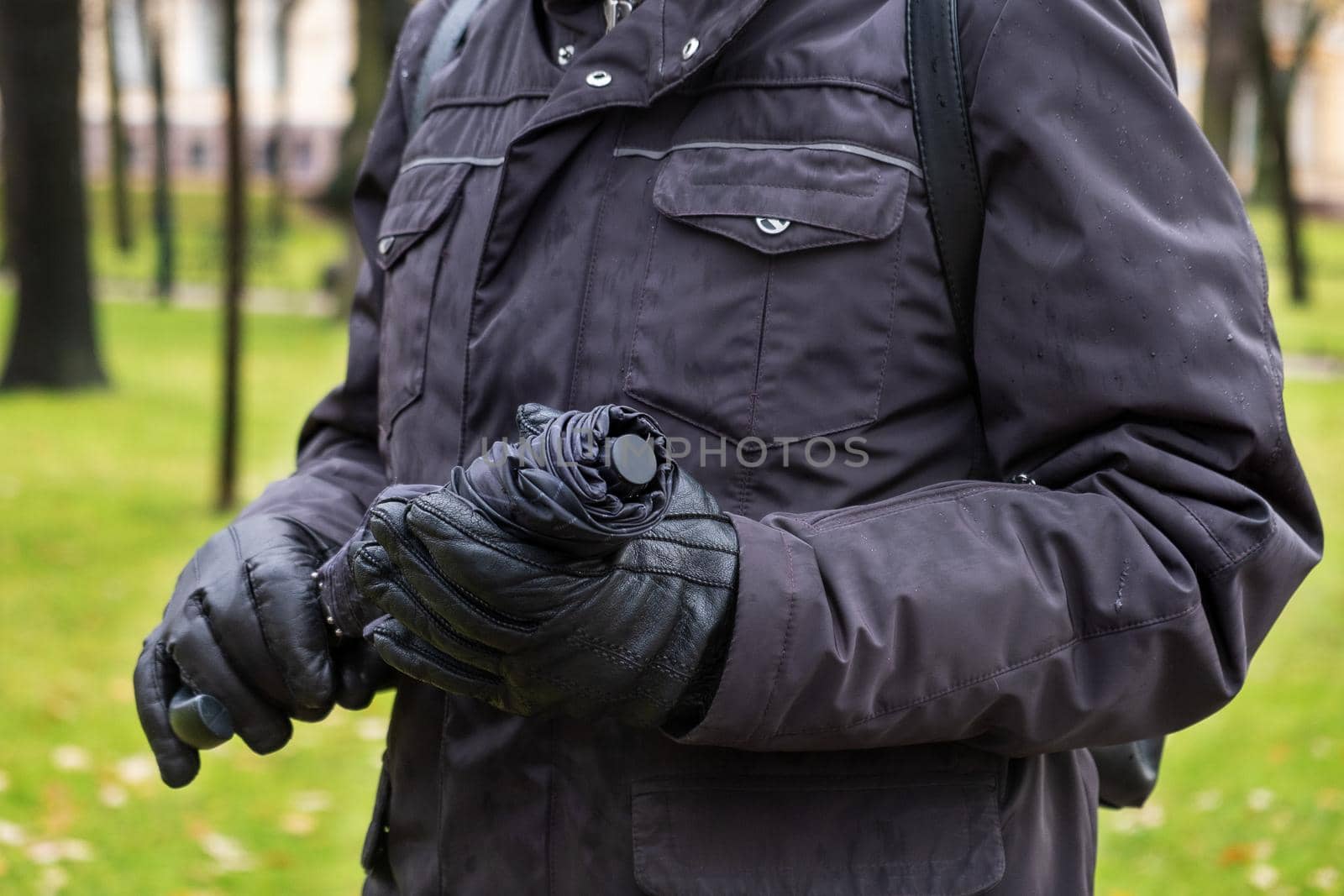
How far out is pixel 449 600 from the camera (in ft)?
4.56

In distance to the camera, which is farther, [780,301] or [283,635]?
[283,635]

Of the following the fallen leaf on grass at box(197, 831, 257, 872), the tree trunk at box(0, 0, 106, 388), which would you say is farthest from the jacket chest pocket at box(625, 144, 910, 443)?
the tree trunk at box(0, 0, 106, 388)

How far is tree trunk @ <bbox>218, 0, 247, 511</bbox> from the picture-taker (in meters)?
8.56

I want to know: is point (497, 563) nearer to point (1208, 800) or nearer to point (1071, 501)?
point (1071, 501)

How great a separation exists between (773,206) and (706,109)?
0.56 ft

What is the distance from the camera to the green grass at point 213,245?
26281 mm

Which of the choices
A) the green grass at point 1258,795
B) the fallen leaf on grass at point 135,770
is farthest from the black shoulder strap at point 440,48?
the fallen leaf on grass at point 135,770

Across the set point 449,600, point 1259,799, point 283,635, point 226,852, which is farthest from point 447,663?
point 1259,799

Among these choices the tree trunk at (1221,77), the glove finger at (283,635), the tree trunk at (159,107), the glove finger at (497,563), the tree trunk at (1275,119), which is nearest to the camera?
the glove finger at (497,563)

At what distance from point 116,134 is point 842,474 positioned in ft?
100

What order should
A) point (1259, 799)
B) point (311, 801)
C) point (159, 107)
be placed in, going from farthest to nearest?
point (159, 107), point (311, 801), point (1259, 799)

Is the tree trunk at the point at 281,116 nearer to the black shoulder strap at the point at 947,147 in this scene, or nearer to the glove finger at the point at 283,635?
the glove finger at the point at 283,635

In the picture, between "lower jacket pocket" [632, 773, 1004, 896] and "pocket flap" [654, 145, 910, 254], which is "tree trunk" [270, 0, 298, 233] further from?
"lower jacket pocket" [632, 773, 1004, 896]

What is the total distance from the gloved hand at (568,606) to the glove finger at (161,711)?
58 cm
